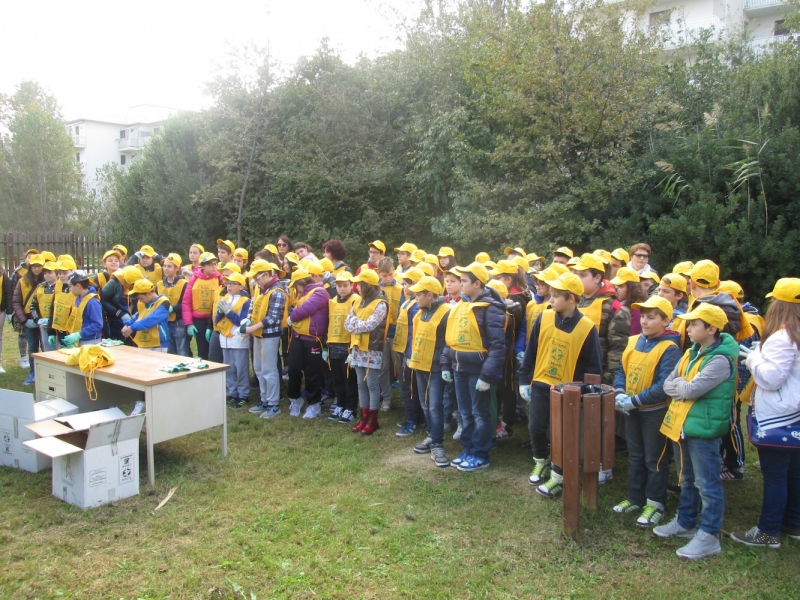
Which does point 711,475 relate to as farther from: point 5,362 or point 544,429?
point 5,362

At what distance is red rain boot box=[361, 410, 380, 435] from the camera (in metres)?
7.04

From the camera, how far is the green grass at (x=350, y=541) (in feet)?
13.0

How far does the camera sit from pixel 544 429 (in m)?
5.41

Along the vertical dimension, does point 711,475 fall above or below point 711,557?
above

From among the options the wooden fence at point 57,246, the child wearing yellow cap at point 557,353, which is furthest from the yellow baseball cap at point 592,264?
the wooden fence at point 57,246

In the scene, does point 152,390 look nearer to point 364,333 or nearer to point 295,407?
point 364,333

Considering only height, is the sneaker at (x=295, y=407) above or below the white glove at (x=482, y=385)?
below

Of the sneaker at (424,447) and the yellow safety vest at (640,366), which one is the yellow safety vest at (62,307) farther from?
the yellow safety vest at (640,366)

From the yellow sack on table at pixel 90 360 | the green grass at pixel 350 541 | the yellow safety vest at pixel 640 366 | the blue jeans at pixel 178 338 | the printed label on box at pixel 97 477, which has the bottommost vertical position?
the green grass at pixel 350 541

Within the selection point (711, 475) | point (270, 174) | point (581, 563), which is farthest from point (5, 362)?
point (711, 475)

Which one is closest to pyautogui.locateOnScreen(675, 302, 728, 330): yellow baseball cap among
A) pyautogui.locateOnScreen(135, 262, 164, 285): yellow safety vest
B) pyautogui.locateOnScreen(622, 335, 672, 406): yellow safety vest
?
pyautogui.locateOnScreen(622, 335, 672, 406): yellow safety vest

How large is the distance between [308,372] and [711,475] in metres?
4.96

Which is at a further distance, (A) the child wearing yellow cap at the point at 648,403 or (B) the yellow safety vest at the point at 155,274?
(B) the yellow safety vest at the point at 155,274

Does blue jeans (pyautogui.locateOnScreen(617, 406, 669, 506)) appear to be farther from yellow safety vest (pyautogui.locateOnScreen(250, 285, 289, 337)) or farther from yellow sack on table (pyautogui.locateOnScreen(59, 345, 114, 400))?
yellow sack on table (pyautogui.locateOnScreen(59, 345, 114, 400))
